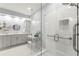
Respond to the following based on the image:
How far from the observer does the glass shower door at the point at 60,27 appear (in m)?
1.99

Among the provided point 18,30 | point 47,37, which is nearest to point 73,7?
point 47,37

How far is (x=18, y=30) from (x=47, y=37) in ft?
6.10

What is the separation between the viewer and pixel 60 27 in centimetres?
232


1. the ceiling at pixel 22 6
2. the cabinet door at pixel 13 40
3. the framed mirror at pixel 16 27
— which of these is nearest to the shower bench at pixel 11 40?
the cabinet door at pixel 13 40

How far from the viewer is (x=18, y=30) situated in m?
3.78

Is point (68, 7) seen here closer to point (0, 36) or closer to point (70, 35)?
point (70, 35)

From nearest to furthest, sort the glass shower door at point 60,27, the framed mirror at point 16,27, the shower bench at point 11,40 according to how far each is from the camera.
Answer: the glass shower door at point 60,27
the shower bench at point 11,40
the framed mirror at point 16,27

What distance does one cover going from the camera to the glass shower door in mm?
1988

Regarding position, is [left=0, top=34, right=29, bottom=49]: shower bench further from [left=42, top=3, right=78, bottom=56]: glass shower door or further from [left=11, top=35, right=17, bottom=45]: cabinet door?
[left=42, top=3, right=78, bottom=56]: glass shower door

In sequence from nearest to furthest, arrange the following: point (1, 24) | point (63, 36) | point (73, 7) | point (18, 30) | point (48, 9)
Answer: point (73, 7)
point (63, 36)
point (48, 9)
point (1, 24)
point (18, 30)

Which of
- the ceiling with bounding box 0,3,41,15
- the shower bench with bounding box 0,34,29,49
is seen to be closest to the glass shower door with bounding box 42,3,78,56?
the ceiling with bounding box 0,3,41,15

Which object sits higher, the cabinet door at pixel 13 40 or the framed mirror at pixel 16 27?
the framed mirror at pixel 16 27

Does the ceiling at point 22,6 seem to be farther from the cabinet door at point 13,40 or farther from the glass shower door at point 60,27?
the cabinet door at point 13,40

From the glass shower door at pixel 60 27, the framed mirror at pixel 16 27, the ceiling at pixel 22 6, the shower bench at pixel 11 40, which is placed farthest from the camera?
the framed mirror at pixel 16 27
